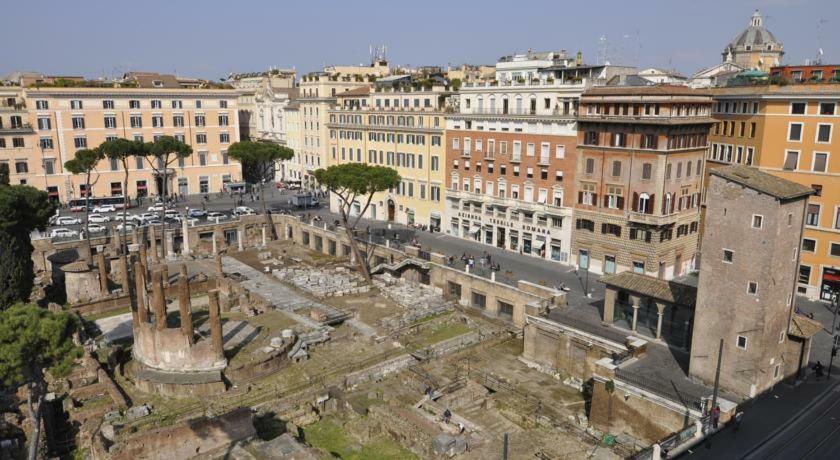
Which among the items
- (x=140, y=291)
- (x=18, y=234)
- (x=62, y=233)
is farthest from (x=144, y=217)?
(x=140, y=291)

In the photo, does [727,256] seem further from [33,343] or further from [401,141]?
[401,141]

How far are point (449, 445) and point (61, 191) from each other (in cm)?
7490

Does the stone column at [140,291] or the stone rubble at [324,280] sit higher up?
the stone column at [140,291]

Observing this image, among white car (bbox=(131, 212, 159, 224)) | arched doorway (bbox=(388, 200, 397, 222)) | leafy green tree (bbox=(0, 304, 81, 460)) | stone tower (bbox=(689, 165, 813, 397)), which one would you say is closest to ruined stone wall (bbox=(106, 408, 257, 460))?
leafy green tree (bbox=(0, 304, 81, 460))

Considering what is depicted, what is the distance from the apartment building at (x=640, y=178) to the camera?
50.3 meters

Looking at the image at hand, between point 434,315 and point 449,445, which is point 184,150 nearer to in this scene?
point 434,315

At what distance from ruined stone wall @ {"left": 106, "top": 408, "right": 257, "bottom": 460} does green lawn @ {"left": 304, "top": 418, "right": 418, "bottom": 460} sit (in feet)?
12.7

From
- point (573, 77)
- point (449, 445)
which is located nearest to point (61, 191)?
point (573, 77)

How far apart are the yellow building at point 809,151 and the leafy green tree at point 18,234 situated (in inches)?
2394

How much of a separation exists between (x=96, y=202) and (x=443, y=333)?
5938 centimetres

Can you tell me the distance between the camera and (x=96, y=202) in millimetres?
84375

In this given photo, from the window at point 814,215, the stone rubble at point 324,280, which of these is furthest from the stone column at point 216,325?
the window at point 814,215

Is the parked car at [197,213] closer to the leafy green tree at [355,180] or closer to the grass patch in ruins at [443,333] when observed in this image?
the leafy green tree at [355,180]

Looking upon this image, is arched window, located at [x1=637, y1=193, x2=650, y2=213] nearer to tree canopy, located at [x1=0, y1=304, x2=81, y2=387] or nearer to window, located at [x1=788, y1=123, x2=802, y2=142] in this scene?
window, located at [x1=788, y1=123, x2=802, y2=142]
